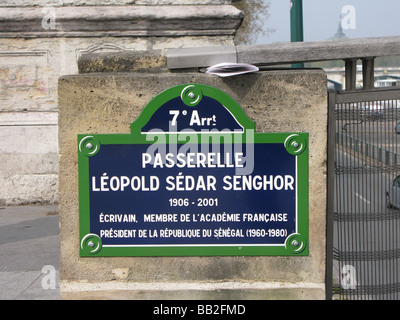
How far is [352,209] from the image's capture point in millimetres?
4520

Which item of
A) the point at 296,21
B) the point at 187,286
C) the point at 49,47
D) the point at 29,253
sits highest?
the point at 296,21

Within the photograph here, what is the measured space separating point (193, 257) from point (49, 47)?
6.64 meters

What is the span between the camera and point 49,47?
32.8 ft

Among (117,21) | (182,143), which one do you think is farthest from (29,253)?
(117,21)

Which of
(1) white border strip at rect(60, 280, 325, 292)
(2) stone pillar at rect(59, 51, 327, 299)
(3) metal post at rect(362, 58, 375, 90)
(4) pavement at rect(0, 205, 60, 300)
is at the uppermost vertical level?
(3) metal post at rect(362, 58, 375, 90)

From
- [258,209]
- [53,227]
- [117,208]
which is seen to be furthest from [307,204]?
[53,227]

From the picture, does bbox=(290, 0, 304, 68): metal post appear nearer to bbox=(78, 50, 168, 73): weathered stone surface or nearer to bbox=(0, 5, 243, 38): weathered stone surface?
bbox=(0, 5, 243, 38): weathered stone surface

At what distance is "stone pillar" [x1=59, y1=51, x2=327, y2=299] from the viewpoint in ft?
14.0

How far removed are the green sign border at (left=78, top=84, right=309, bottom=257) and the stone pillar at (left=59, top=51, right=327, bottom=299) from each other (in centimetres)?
6

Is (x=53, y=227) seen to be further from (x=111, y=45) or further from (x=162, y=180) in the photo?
(x=162, y=180)

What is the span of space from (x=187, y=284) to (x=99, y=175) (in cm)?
98

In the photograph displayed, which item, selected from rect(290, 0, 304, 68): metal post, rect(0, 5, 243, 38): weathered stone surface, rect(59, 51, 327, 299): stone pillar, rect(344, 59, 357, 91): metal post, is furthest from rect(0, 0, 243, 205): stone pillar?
rect(59, 51, 327, 299): stone pillar

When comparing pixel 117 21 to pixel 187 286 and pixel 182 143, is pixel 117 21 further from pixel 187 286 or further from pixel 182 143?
pixel 187 286

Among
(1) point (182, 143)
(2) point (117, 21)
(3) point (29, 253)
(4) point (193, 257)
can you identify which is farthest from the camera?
(2) point (117, 21)
